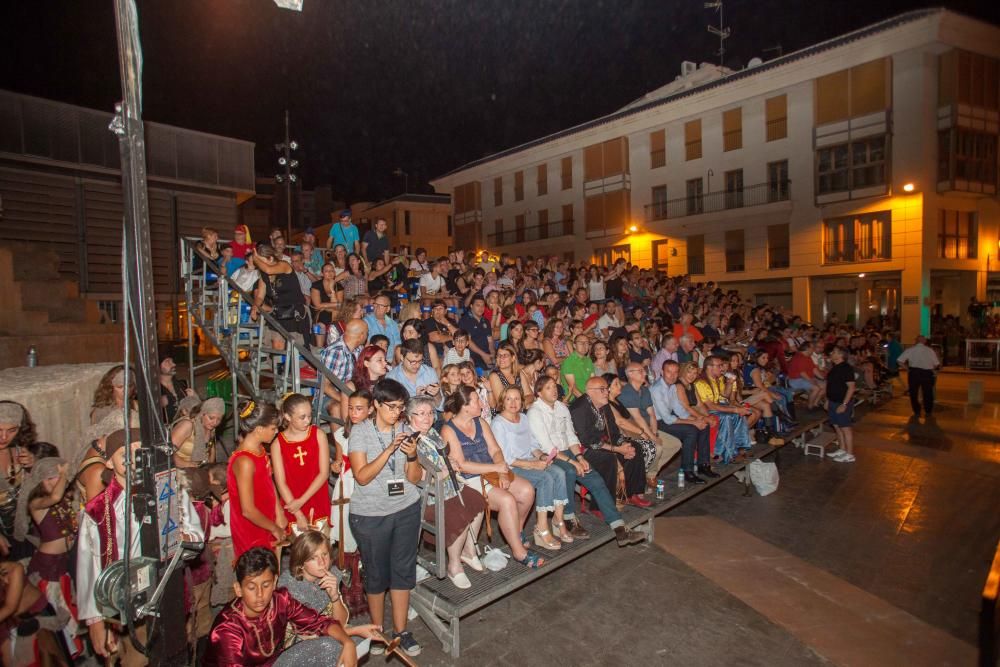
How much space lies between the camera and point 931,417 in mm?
13070

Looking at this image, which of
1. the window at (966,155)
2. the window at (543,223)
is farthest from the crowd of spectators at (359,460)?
the window at (543,223)

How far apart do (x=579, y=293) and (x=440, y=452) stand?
9.01 meters

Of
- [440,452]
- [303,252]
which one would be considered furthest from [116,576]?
[303,252]

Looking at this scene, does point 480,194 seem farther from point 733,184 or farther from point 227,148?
point 227,148

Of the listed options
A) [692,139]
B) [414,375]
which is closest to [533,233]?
[692,139]

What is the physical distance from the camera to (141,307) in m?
2.72

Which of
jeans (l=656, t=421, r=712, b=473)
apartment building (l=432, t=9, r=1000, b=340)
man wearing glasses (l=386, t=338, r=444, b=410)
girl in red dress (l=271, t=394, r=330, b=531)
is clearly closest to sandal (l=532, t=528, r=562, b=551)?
man wearing glasses (l=386, t=338, r=444, b=410)

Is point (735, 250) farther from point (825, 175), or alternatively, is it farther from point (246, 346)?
point (246, 346)

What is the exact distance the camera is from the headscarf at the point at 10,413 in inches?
154

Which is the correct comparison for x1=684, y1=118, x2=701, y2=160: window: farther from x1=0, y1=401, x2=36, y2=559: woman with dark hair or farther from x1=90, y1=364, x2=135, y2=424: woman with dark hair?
x1=0, y1=401, x2=36, y2=559: woman with dark hair

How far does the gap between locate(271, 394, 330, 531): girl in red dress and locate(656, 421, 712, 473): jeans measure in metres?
5.03

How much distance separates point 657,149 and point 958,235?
14547 mm

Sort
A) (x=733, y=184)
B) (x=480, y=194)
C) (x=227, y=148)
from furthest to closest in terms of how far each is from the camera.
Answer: (x=480, y=194) → (x=733, y=184) → (x=227, y=148)

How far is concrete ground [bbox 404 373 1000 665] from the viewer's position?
14.1ft
